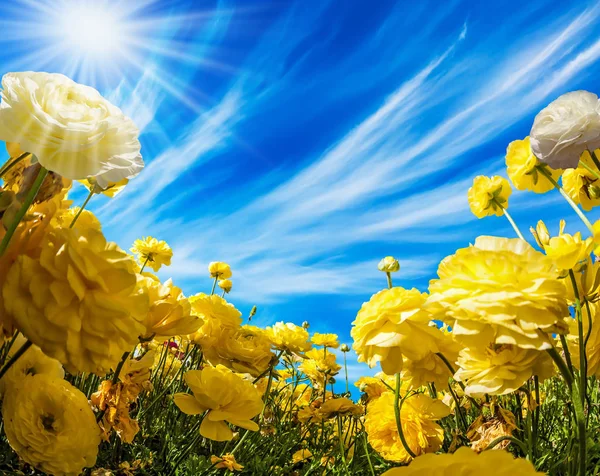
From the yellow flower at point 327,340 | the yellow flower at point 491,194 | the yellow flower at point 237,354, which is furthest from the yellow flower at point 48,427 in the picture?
the yellow flower at point 327,340

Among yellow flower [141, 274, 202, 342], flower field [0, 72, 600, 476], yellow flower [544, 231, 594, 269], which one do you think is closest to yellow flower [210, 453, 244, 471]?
flower field [0, 72, 600, 476]

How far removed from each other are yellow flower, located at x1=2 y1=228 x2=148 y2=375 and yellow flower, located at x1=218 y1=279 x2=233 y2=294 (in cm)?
291

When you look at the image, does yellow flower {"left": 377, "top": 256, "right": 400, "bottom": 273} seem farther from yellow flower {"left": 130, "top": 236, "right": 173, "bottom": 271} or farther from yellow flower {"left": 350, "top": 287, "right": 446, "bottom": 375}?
yellow flower {"left": 130, "top": 236, "right": 173, "bottom": 271}

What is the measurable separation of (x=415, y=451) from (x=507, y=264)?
904 mm

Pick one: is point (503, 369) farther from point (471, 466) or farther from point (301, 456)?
point (301, 456)

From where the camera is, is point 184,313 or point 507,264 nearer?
point 507,264

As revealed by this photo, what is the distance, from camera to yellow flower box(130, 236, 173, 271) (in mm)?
2932

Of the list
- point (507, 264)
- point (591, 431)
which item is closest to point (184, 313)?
point (507, 264)

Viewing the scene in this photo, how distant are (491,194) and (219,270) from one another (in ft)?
6.34

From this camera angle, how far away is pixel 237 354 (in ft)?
4.95

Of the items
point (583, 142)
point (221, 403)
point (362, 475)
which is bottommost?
point (362, 475)

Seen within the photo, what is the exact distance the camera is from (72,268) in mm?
593

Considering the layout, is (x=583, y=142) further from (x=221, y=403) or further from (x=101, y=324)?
(x=101, y=324)

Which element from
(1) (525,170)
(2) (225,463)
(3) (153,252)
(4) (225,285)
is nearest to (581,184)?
(1) (525,170)
